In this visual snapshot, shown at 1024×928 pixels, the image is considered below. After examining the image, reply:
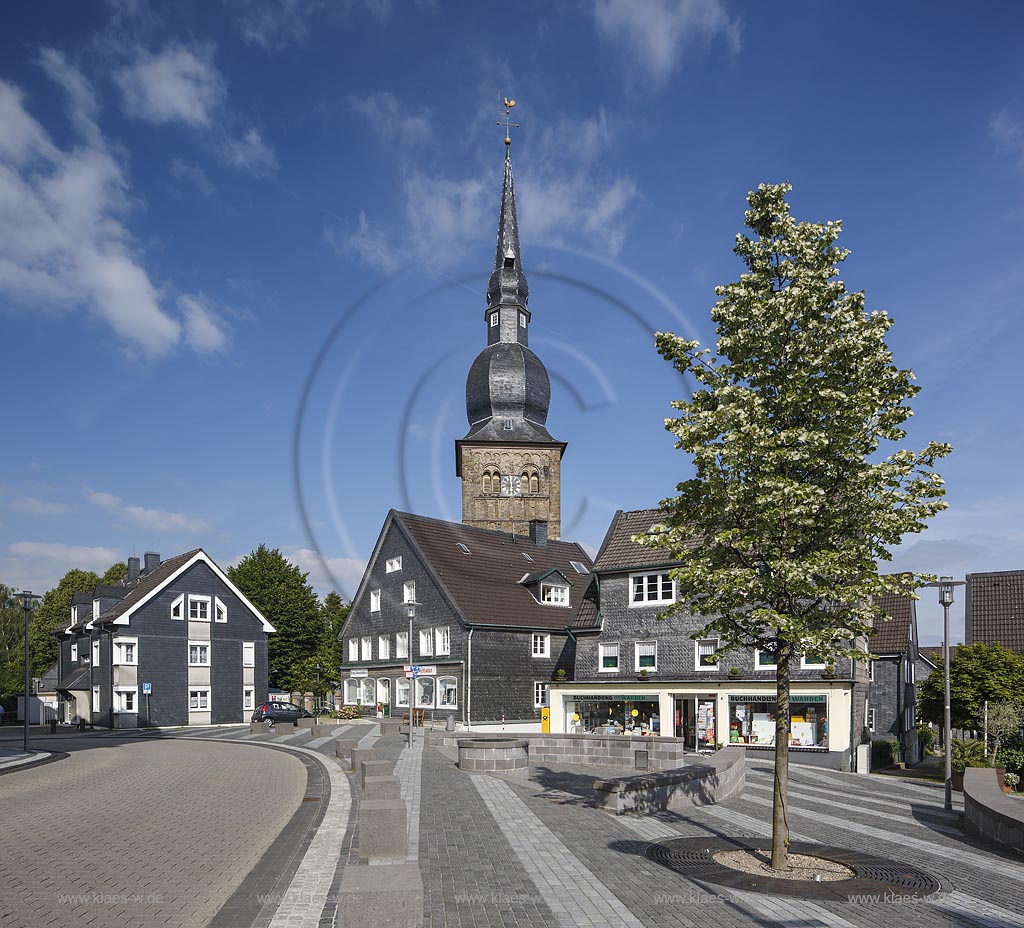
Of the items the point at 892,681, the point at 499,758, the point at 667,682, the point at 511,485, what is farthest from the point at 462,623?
the point at 511,485

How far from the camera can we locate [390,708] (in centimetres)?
5500

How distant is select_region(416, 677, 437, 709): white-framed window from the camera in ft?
166

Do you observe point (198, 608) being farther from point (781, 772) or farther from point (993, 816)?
point (993, 816)

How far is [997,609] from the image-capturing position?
55094 mm

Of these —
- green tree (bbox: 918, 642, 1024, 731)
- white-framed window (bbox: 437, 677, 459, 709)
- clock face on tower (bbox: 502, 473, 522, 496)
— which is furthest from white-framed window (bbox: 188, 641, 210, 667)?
green tree (bbox: 918, 642, 1024, 731)

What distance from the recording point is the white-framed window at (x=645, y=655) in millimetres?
42094

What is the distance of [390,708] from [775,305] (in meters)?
46.6

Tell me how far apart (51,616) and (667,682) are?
73868mm

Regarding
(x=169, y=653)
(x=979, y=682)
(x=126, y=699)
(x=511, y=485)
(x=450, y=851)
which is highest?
(x=511, y=485)

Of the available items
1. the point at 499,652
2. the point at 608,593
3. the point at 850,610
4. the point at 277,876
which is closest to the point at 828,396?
the point at 850,610

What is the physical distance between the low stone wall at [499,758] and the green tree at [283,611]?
203 feet

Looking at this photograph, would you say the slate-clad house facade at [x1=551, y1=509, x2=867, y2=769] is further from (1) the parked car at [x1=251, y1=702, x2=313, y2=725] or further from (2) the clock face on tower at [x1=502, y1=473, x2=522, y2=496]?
(2) the clock face on tower at [x1=502, y1=473, x2=522, y2=496]

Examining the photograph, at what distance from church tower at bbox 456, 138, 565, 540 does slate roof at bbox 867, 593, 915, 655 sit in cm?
3465

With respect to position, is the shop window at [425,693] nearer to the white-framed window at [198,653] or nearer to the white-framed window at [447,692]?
the white-framed window at [447,692]
